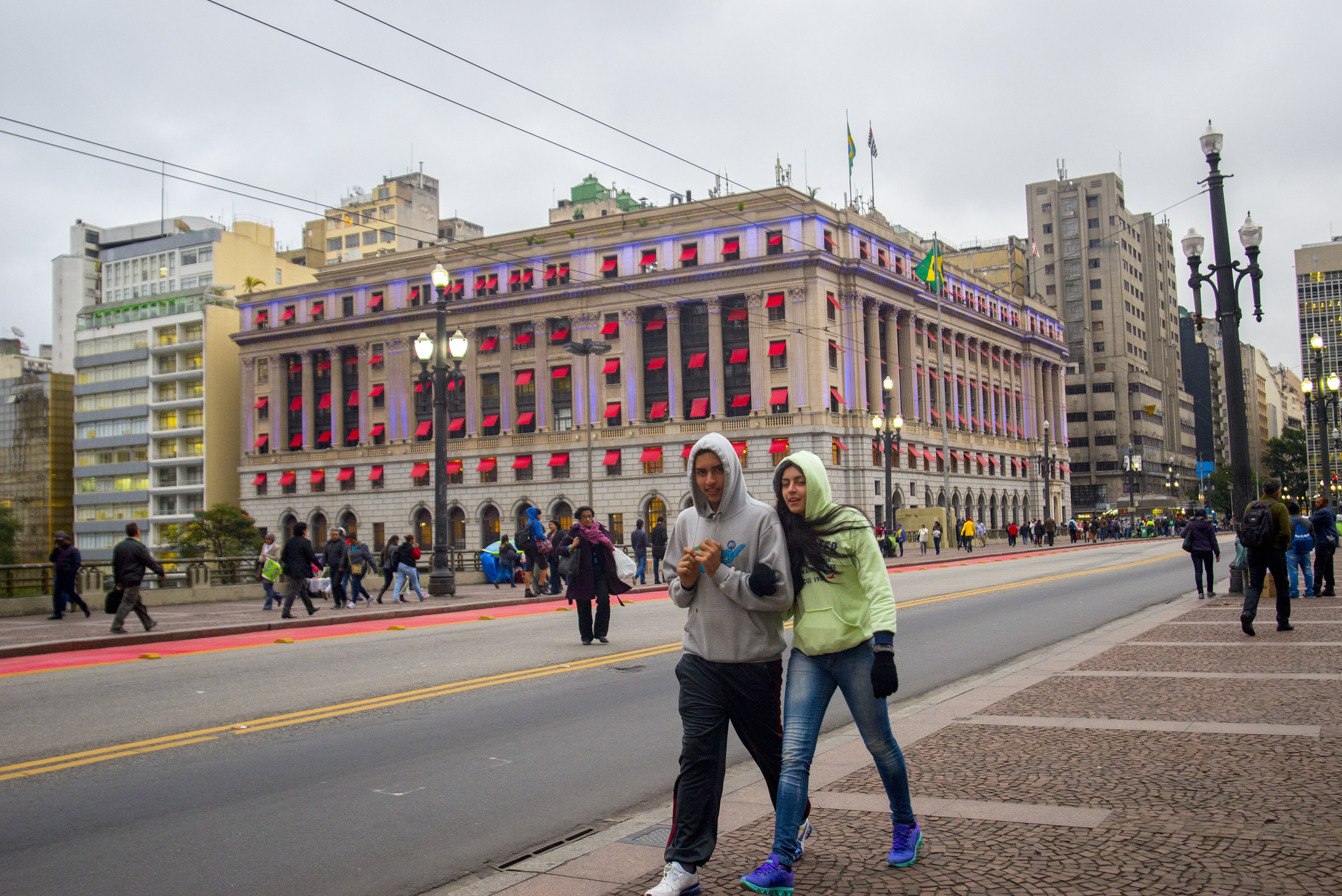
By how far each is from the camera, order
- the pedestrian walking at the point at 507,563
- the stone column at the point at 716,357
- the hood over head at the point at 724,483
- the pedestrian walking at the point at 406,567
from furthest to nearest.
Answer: the stone column at the point at 716,357
the pedestrian walking at the point at 507,563
the pedestrian walking at the point at 406,567
the hood over head at the point at 724,483

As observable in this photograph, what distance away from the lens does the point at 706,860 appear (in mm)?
4766

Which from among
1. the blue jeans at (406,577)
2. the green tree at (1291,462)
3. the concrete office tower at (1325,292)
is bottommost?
the blue jeans at (406,577)

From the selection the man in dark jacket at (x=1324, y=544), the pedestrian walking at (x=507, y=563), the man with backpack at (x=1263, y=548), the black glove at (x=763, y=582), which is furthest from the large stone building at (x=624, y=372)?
the black glove at (x=763, y=582)

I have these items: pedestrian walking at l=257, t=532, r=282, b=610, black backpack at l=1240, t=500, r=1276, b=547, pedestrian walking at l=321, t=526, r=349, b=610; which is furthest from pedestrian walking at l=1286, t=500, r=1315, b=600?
pedestrian walking at l=257, t=532, r=282, b=610

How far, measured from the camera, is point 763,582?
4855 mm

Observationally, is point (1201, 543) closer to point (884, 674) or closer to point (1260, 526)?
point (1260, 526)

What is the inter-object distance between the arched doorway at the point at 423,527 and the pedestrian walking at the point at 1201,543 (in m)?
65.1

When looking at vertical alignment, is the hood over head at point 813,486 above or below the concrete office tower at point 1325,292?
below

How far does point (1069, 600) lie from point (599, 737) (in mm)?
15280

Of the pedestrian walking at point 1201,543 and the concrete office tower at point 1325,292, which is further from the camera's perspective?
the concrete office tower at point 1325,292

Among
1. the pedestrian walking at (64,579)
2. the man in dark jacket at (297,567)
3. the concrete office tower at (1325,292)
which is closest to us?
the man in dark jacket at (297,567)

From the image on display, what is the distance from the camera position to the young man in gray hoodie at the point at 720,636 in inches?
190

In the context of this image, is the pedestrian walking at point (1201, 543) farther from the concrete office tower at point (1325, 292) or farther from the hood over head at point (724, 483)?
the concrete office tower at point (1325, 292)

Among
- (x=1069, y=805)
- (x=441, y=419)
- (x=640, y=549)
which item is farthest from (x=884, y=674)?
(x=640, y=549)
